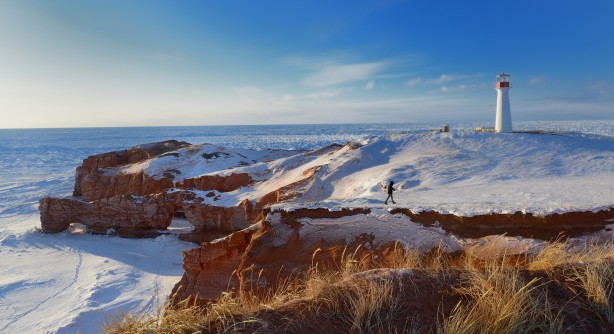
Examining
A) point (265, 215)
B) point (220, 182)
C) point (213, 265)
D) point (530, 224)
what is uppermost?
point (530, 224)

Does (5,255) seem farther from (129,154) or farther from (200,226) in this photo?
(129,154)

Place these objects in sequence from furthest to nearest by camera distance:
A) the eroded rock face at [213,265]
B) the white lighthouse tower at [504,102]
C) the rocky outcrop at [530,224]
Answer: the white lighthouse tower at [504,102] → the eroded rock face at [213,265] → the rocky outcrop at [530,224]

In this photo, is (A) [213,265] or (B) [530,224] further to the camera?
(A) [213,265]

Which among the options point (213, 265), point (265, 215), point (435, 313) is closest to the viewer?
point (435, 313)

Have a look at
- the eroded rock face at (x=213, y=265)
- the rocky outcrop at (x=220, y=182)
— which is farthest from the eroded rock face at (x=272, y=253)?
the rocky outcrop at (x=220, y=182)

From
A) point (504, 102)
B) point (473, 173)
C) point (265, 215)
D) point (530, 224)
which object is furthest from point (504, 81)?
point (265, 215)

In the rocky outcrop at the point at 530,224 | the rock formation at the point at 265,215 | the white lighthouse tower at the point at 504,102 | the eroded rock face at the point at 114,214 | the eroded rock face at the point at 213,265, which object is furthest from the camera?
the white lighthouse tower at the point at 504,102

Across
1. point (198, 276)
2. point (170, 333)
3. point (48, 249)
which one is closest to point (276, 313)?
point (170, 333)

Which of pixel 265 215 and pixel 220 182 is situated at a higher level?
pixel 265 215

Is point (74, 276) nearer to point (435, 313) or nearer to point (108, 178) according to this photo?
point (108, 178)

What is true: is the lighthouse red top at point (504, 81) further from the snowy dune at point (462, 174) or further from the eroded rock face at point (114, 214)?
the eroded rock face at point (114, 214)

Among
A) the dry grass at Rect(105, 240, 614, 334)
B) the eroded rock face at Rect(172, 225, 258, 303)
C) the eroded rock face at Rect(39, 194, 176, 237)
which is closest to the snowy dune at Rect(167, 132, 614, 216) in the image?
the eroded rock face at Rect(172, 225, 258, 303)

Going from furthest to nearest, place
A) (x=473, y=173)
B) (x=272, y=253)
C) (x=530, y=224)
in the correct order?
(x=473, y=173)
(x=272, y=253)
(x=530, y=224)

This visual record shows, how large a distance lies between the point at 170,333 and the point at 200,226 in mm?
13106
